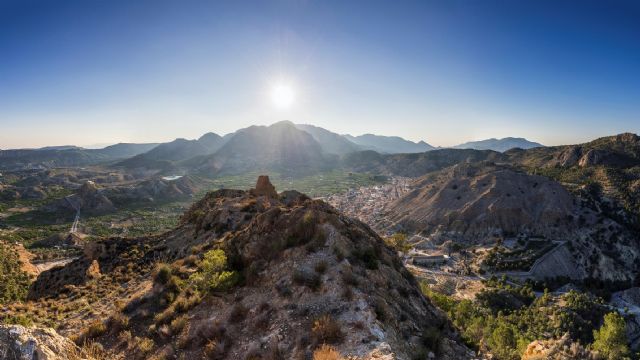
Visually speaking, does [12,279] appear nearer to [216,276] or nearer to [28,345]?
[216,276]

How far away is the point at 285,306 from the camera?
15.1m

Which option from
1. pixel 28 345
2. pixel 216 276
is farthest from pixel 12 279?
pixel 28 345

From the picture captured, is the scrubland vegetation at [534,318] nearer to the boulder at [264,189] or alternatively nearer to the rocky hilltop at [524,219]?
the boulder at [264,189]

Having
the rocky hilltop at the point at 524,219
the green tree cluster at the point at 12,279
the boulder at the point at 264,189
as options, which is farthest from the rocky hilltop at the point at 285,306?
the rocky hilltop at the point at 524,219

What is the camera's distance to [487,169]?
153 metres

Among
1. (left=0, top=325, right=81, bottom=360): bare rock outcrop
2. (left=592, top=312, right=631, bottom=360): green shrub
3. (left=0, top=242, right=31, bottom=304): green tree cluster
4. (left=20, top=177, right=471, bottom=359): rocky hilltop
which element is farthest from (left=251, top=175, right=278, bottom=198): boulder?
(left=592, top=312, right=631, bottom=360): green shrub

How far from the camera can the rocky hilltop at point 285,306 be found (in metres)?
12.9

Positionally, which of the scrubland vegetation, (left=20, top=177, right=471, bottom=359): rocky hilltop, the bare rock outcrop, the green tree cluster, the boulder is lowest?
the scrubland vegetation

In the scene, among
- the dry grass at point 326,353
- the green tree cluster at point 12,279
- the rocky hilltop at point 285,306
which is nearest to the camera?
the dry grass at point 326,353

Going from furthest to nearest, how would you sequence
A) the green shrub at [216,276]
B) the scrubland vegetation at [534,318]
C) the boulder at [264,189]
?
1. the boulder at [264,189]
2. the scrubland vegetation at [534,318]
3. the green shrub at [216,276]

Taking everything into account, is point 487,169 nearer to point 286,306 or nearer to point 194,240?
point 194,240

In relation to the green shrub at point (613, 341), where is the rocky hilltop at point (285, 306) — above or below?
above

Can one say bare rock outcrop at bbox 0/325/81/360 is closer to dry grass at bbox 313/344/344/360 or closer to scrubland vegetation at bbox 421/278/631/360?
dry grass at bbox 313/344/344/360

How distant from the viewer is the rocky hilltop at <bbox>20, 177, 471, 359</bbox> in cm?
1291
